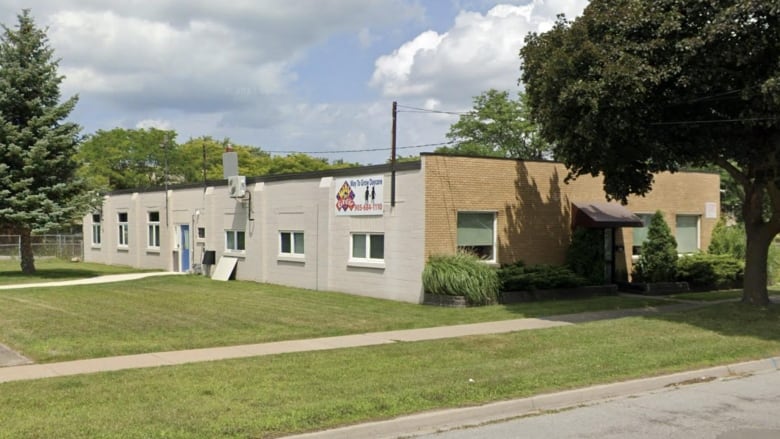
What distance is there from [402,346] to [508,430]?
4.75 meters

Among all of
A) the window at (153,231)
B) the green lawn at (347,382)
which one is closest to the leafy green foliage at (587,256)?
the green lawn at (347,382)

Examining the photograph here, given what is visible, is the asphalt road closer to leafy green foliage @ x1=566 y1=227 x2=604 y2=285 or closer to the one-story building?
the one-story building

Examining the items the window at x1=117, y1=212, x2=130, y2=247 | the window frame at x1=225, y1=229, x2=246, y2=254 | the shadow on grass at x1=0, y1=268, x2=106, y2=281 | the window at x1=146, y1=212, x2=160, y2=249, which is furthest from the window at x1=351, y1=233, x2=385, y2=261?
the window at x1=117, y1=212, x2=130, y2=247

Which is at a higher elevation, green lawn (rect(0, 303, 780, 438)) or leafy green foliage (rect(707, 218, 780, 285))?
leafy green foliage (rect(707, 218, 780, 285))

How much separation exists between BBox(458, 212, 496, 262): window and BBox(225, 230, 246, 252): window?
33.9ft

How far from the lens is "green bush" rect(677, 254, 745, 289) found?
23.6 m

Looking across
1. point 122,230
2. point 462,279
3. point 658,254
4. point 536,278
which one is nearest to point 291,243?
point 462,279

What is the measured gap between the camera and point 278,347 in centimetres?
1235

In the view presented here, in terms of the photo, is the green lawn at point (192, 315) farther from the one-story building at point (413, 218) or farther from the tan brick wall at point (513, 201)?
the tan brick wall at point (513, 201)

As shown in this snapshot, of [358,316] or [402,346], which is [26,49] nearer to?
[358,316]

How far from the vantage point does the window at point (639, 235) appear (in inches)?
965

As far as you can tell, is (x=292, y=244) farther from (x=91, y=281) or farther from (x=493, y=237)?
(x=91, y=281)

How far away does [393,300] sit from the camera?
20109 mm

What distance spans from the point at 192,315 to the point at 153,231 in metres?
19.4
